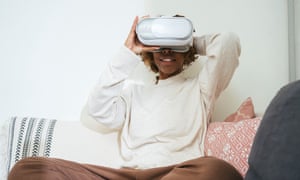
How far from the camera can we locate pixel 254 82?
1522 millimetres

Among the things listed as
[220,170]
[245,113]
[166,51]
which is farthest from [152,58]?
[220,170]

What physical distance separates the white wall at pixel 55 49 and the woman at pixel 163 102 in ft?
0.96

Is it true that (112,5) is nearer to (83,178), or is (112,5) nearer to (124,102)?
(124,102)

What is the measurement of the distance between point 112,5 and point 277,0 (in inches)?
28.3

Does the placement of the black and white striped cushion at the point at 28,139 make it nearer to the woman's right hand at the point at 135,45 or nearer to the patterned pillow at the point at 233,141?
the woman's right hand at the point at 135,45

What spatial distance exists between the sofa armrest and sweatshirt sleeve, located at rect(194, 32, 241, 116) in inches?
15.7

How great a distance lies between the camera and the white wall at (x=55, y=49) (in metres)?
1.54

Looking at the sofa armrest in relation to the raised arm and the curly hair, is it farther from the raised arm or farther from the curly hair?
the curly hair

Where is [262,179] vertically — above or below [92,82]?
above

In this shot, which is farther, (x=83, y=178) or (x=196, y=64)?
(x=196, y=64)

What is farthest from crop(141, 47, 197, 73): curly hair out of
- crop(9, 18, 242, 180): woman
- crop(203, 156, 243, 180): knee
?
crop(203, 156, 243, 180): knee

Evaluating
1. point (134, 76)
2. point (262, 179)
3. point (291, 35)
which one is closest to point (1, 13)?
point (134, 76)

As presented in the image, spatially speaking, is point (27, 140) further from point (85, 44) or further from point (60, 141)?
point (85, 44)

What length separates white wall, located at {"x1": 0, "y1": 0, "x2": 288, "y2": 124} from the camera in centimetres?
152
